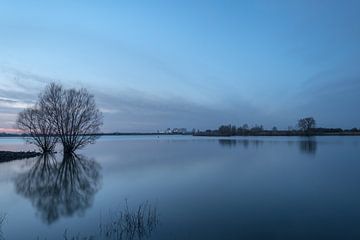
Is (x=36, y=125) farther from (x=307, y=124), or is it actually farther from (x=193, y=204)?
(x=307, y=124)

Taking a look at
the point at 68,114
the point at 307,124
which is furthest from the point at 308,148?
the point at 307,124

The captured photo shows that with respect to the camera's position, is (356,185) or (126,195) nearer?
(126,195)

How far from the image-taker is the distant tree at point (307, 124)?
9931 cm

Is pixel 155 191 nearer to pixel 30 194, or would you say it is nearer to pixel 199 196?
pixel 199 196

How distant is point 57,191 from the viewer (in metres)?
13.2

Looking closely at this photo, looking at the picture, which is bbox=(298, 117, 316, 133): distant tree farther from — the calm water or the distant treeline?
the calm water

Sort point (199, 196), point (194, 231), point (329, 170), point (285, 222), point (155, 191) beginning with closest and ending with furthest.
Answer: point (194, 231), point (285, 222), point (199, 196), point (155, 191), point (329, 170)

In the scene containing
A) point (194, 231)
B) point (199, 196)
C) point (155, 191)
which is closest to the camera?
point (194, 231)

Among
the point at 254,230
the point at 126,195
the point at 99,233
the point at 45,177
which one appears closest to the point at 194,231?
the point at 254,230

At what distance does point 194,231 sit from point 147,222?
1352 millimetres

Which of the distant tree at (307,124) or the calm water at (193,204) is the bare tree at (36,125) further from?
the distant tree at (307,124)

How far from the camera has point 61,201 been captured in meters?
11.2

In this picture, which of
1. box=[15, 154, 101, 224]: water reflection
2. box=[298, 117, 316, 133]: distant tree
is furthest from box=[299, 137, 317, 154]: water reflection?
box=[298, 117, 316, 133]: distant tree

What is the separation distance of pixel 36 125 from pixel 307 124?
84376mm
